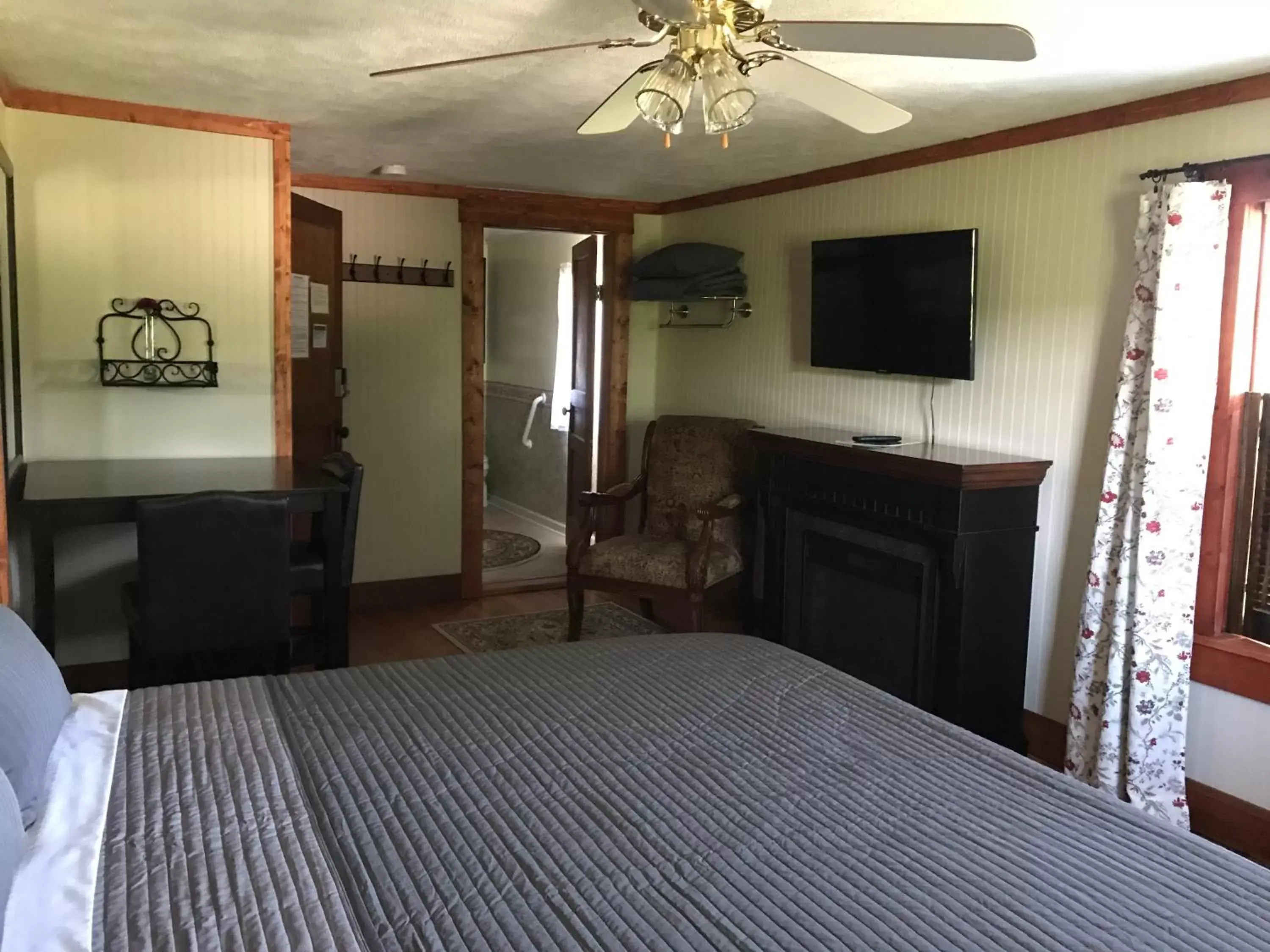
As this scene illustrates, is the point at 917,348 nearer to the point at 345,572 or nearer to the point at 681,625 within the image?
the point at 681,625

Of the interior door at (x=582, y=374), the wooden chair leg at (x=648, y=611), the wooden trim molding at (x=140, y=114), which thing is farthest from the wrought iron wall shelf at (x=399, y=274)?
the wooden chair leg at (x=648, y=611)

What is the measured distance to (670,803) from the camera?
5.00ft

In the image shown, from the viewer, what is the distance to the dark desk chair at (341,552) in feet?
10.8

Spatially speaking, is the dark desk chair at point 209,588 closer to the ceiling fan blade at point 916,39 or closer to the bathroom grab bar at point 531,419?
the ceiling fan blade at point 916,39

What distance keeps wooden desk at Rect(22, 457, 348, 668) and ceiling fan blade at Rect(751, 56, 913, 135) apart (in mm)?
1896

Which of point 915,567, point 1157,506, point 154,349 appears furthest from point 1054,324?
point 154,349

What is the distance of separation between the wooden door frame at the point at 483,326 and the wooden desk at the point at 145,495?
149cm

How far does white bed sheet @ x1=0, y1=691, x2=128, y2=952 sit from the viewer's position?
114 cm

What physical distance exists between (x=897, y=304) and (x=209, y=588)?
256cm

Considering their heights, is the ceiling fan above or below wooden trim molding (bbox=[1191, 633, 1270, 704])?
above

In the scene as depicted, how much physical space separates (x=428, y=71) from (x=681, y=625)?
2688mm

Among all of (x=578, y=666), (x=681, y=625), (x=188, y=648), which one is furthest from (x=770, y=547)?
(x=188, y=648)

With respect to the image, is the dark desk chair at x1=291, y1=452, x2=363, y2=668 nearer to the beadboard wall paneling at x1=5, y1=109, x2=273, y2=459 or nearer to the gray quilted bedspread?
the beadboard wall paneling at x1=5, y1=109, x2=273, y2=459

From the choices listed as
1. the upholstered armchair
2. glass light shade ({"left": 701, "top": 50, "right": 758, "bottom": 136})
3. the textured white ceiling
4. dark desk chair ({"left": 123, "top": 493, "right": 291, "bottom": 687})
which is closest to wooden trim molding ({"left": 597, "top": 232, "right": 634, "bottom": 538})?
the upholstered armchair
